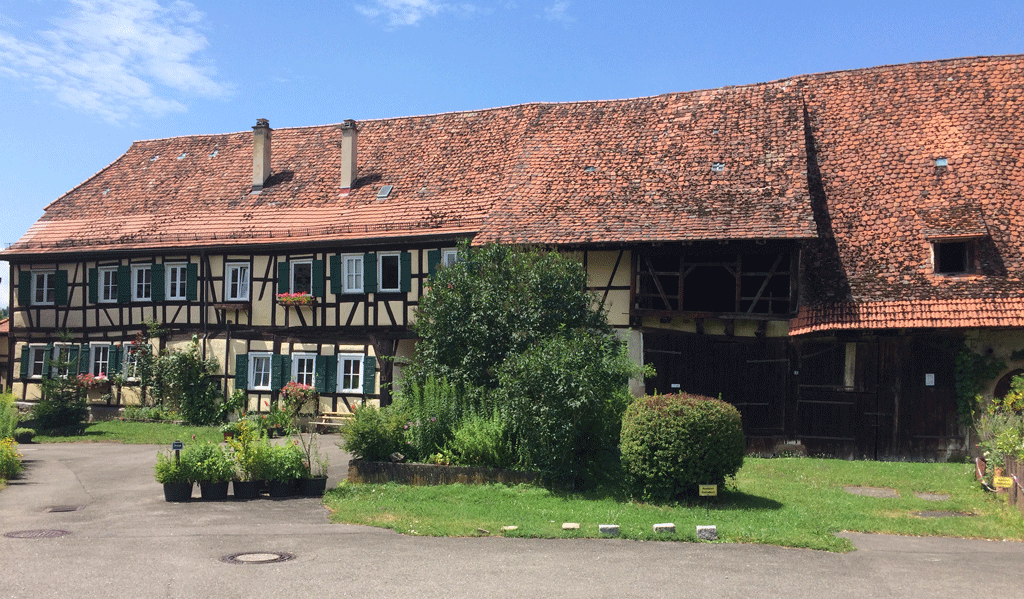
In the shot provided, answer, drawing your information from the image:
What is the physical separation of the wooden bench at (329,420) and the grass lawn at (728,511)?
9.63 m

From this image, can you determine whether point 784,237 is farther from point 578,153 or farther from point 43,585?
point 43,585

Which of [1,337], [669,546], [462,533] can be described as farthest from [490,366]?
[1,337]

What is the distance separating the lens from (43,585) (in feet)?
29.4

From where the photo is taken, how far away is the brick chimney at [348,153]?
2791cm

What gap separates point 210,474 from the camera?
48.3 feet

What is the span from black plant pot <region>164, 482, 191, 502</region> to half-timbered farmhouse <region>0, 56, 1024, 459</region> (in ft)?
23.0

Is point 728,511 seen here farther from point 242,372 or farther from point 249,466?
point 242,372

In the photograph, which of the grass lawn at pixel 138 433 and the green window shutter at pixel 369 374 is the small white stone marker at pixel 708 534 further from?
the green window shutter at pixel 369 374

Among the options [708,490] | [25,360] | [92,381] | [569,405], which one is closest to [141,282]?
[92,381]

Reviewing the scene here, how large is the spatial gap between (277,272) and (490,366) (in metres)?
12.0

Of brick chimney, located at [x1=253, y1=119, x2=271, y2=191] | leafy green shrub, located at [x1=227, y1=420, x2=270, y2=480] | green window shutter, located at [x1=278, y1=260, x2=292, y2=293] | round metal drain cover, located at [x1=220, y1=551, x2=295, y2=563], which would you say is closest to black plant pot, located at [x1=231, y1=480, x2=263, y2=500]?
leafy green shrub, located at [x1=227, y1=420, x2=270, y2=480]

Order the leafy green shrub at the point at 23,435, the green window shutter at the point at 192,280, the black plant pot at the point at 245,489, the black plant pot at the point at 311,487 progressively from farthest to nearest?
the green window shutter at the point at 192,280, the leafy green shrub at the point at 23,435, the black plant pot at the point at 311,487, the black plant pot at the point at 245,489

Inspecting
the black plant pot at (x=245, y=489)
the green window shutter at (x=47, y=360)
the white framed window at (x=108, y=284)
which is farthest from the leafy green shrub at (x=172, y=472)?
the green window shutter at (x=47, y=360)

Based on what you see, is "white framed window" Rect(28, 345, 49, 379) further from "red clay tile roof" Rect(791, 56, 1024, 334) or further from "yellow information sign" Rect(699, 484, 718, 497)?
"yellow information sign" Rect(699, 484, 718, 497)
